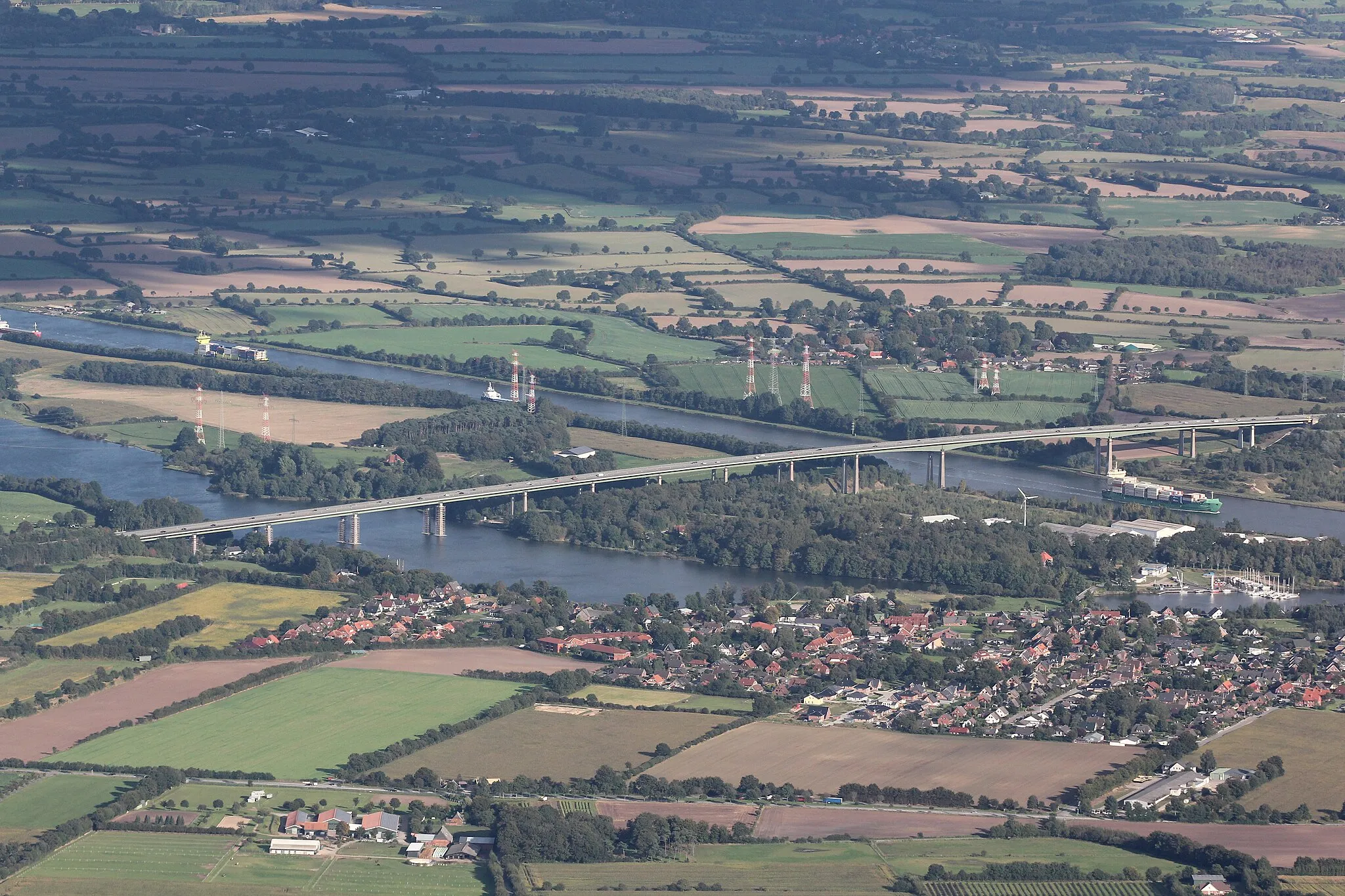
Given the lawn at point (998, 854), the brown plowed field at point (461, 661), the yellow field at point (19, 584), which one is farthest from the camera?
the yellow field at point (19, 584)

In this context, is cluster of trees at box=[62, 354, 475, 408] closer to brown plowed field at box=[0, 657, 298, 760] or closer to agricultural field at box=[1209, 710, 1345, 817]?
brown plowed field at box=[0, 657, 298, 760]

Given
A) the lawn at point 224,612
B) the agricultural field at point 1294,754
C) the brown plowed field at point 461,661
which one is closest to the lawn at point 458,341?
the lawn at point 224,612

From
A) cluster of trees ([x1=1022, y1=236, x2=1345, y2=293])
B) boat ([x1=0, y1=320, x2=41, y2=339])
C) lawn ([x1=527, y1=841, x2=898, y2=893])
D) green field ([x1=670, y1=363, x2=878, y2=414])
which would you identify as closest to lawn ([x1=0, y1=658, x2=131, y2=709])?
lawn ([x1=527, y1=841, x2=898, y2=893])

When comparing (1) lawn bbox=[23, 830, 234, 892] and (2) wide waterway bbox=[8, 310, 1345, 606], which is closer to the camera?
(1) lawn bbox=[23, 830, 234, 892]

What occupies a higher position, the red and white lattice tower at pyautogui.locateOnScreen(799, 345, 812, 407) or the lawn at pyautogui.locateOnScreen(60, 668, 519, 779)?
the lawn at pyautogui.locateOnScreen(60, 668, 519, 779)

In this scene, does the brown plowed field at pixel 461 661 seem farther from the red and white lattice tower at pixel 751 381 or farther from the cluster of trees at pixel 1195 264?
the cluster of trees at pixel 1195 264

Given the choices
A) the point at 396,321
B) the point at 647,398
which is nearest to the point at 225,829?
the point at 647,398

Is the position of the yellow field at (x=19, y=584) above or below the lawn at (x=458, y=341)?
above

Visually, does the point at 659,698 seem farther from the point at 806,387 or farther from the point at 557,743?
the point at 806,387
